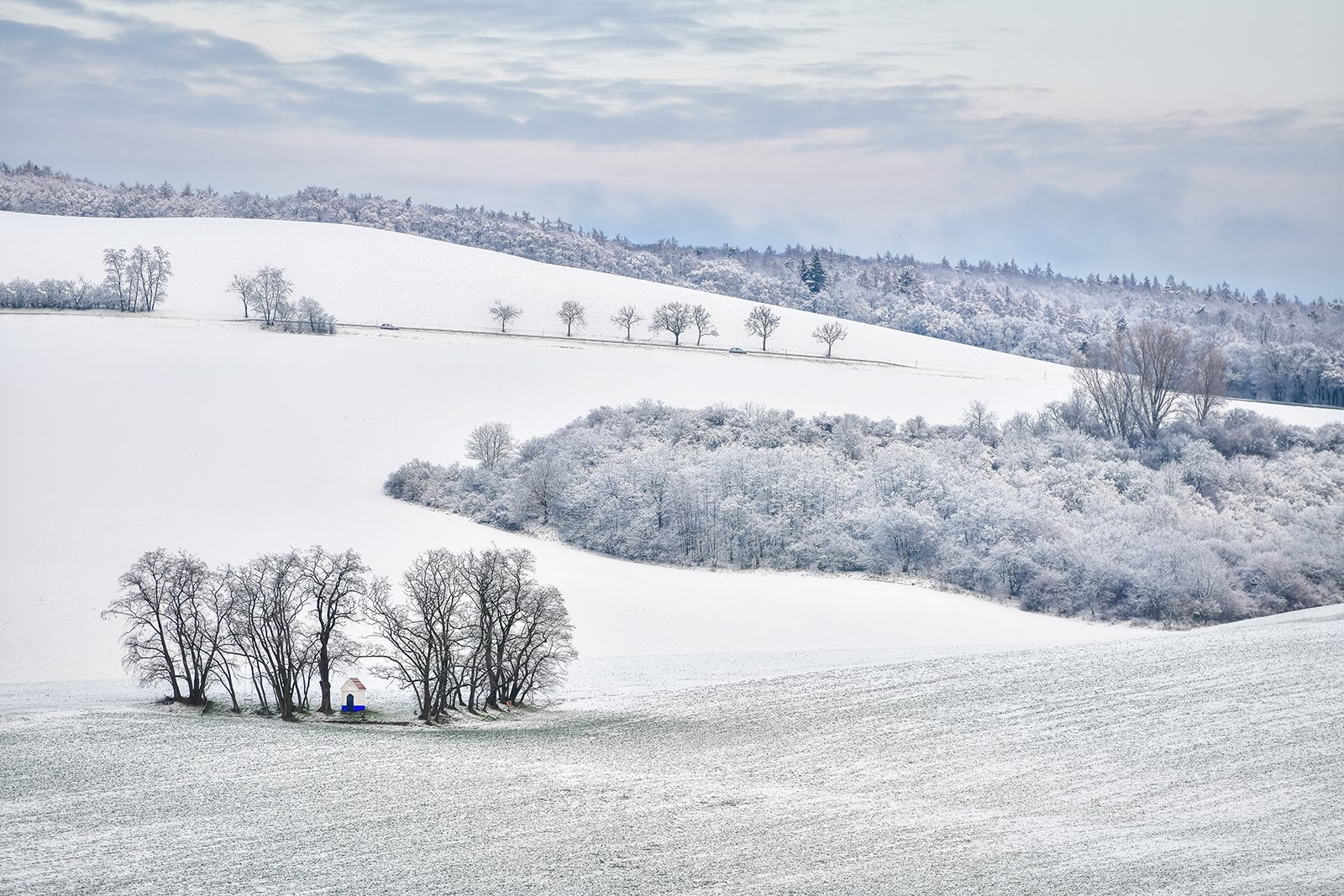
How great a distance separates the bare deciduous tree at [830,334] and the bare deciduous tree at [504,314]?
26404 millimetres

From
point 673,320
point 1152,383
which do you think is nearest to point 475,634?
point 1152,383

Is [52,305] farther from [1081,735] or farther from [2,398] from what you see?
[1081,735]

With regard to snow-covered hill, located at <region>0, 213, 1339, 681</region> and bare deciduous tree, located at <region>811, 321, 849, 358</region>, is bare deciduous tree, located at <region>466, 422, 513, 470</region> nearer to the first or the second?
snow-covered hill, located at <region>0, 213, 1339, 681</region>

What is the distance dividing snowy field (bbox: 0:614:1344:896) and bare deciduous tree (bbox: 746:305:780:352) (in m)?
69.5

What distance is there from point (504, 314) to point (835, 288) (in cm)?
6503

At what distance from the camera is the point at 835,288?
148 metres

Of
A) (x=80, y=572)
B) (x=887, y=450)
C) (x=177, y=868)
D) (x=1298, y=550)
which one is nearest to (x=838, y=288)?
(x=887, y=450)

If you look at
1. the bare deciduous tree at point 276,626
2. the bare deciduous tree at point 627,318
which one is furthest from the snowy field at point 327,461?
the bare deciduous tree at point 627,318

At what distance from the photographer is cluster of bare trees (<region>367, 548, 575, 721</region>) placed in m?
31.7

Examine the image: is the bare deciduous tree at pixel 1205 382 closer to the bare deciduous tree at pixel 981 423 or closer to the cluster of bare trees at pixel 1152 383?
the cluster of bare trees at pixel 1152 383

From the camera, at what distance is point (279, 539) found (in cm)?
4853

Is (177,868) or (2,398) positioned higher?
(2,398)

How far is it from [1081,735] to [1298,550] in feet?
101

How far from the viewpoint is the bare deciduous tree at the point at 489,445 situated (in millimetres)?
63375
